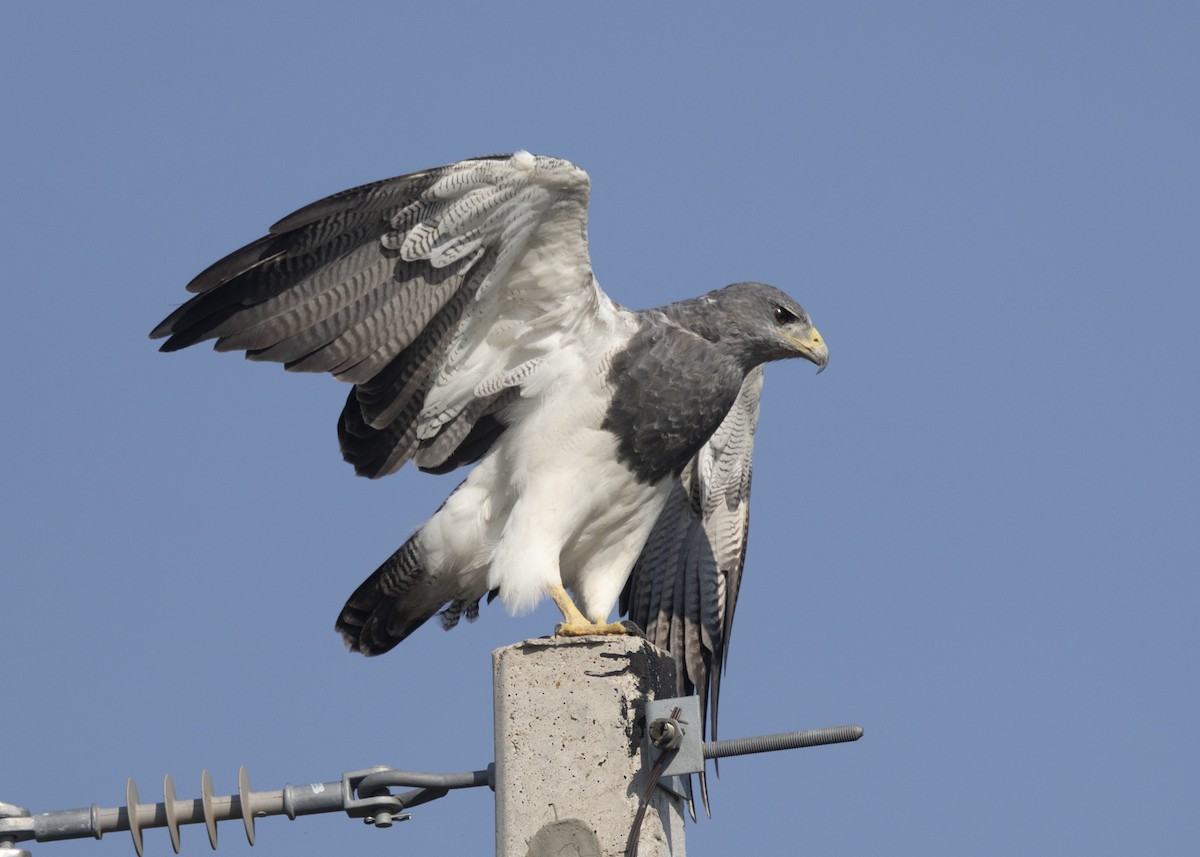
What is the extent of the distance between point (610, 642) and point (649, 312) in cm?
220

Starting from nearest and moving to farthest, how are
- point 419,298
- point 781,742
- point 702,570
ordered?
point 781,742, point 419,298, point 702,570

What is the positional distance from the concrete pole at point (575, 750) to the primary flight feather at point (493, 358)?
710mm

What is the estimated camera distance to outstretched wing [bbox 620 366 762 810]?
836cm

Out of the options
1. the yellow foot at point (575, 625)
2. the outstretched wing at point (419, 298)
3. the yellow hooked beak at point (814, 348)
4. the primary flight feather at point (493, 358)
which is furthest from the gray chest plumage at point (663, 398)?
the yellow foot at point (575, 625)

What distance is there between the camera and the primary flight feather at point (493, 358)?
6387mm

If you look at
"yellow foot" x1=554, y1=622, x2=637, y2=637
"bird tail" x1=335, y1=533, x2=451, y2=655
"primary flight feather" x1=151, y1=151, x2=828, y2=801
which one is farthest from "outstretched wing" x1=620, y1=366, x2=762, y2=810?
"yellow foot" x1=554, y1=622, x2=637, y2=637

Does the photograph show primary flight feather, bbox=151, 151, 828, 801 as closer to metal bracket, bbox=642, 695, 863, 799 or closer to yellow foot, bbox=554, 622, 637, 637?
yellow foot, bbox=554, 622, 637, 637

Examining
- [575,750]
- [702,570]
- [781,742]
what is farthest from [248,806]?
[702,570]

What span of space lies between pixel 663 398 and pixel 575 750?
2104mm

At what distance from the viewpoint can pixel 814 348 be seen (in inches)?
290

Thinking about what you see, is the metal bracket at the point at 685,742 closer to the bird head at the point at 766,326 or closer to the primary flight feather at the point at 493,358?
the primary flight feather at the point at 493,358

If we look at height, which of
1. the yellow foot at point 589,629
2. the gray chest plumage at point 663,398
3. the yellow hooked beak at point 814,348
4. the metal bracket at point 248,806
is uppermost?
the yellow hooked beak at point 814,348

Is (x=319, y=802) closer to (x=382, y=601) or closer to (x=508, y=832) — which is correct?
(x=508, y=832)

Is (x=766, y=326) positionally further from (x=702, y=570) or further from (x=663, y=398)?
(x=702, y=570)
